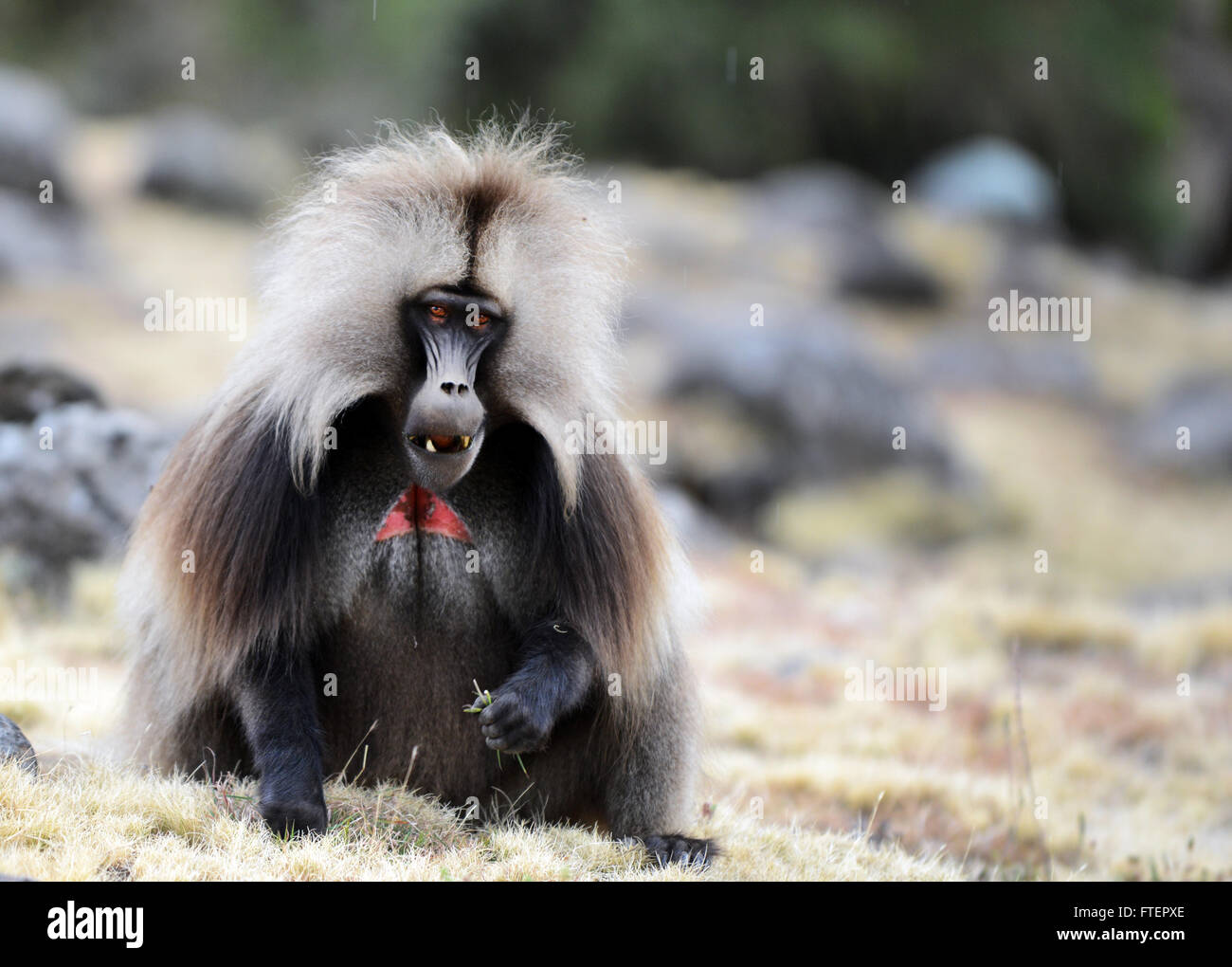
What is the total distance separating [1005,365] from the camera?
23.3 m

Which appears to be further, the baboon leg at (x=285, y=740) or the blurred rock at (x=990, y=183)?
the blurred rock at (x=990, y=183)

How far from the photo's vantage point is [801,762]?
279 inches

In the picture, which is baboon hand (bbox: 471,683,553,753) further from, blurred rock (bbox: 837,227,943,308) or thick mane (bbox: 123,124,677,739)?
blurred rock (bbox: 837,227,943,308)

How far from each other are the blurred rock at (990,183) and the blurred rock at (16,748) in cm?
2734

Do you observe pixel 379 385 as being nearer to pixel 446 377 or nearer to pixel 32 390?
pixel 446 377

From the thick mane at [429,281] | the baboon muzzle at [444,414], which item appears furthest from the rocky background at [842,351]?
the baboon muzzle at [444,414]

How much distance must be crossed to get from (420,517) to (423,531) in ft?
0.16

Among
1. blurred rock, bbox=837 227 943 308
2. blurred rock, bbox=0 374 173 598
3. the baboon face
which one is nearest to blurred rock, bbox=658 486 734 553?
blurred rock, bbox=0 374 173 598

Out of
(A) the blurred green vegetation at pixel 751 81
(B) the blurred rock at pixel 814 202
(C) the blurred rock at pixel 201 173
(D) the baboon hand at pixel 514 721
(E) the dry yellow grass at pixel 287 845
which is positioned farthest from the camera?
(A) the blurred green vegetation at pixel 751 81

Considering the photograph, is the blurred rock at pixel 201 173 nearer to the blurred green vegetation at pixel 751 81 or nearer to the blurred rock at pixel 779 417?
the blurred green vegetation at pixel 751 81

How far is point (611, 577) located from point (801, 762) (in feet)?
8.89

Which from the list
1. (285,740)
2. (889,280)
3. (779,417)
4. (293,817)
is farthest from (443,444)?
(889,280)

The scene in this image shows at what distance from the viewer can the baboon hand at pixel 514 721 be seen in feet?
14.7
